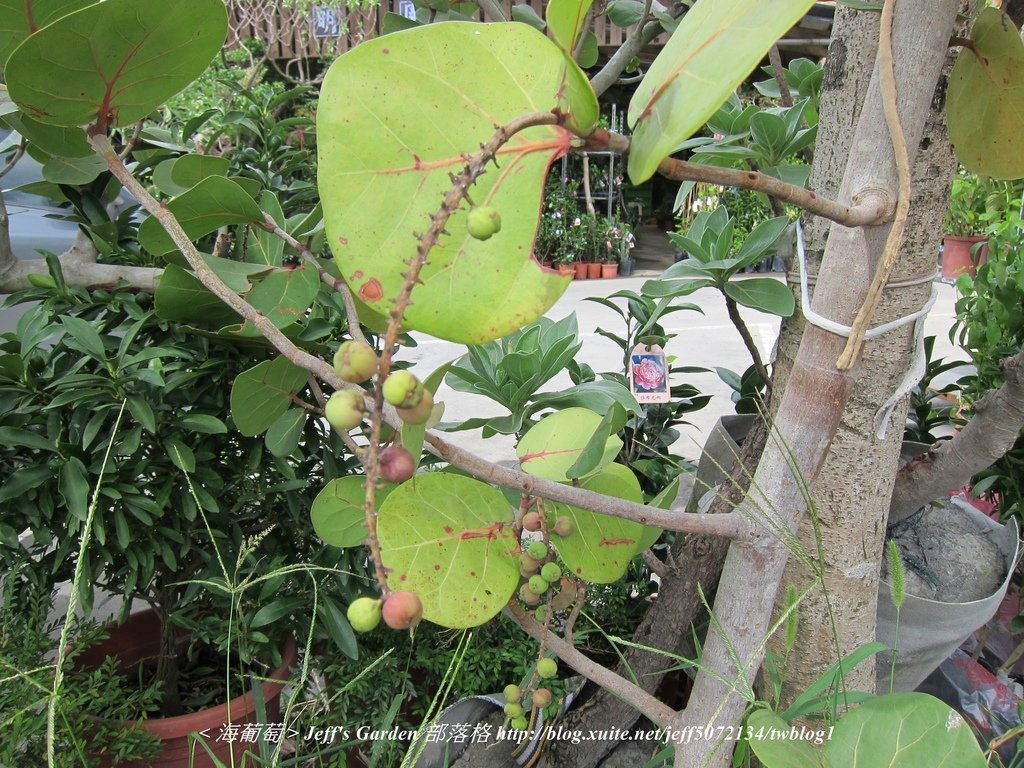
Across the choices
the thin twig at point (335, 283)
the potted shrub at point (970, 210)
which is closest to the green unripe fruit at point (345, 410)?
the thin twig at point (335, 283)

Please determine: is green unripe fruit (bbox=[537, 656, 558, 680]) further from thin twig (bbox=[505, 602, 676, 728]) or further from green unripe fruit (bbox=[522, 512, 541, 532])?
green unripe fruit (bbox=[522, 512, 541, 532])

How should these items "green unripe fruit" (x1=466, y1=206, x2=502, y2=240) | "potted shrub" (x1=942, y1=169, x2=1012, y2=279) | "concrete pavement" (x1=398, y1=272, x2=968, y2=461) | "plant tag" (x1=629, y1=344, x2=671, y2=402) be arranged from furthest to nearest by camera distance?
"potted shrub" (x1=942, y1=169, x2=1012, y2=279) → "concrete pavement" (x1=398, y1=272, x2=968, y2=461) → "plant tag" (x1=629, y1=344, x2=671, y2=402) → "green unripe fruit" (x1=466, y1=206, x2=502, y2=240)

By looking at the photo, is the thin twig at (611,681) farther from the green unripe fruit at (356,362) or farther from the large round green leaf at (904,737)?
the green unripe fruit at (356,362)

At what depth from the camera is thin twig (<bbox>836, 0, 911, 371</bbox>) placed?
1.37ft

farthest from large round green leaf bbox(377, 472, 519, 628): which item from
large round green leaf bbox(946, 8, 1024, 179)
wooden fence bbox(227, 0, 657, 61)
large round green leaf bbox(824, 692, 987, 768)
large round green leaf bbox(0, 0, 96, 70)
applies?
wooden fence bbox(227, 0, 657, 61)

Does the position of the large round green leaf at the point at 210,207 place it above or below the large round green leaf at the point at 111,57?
below

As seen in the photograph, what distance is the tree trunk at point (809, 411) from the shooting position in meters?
0.46

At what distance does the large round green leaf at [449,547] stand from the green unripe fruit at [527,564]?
58 mm

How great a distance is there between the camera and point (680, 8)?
1.01 m

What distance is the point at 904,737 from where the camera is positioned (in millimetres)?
430

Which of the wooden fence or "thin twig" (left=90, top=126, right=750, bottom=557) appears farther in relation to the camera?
the wooden fence

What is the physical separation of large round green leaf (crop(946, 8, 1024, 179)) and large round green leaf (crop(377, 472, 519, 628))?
1.56ft

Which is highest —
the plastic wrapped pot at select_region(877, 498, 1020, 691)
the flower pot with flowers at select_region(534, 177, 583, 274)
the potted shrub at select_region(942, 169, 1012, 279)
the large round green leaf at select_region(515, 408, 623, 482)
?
the large round green leaf at select_region(515, 408, 623, 482)

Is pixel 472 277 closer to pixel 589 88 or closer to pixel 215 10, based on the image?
Answer: pixel 589 88
